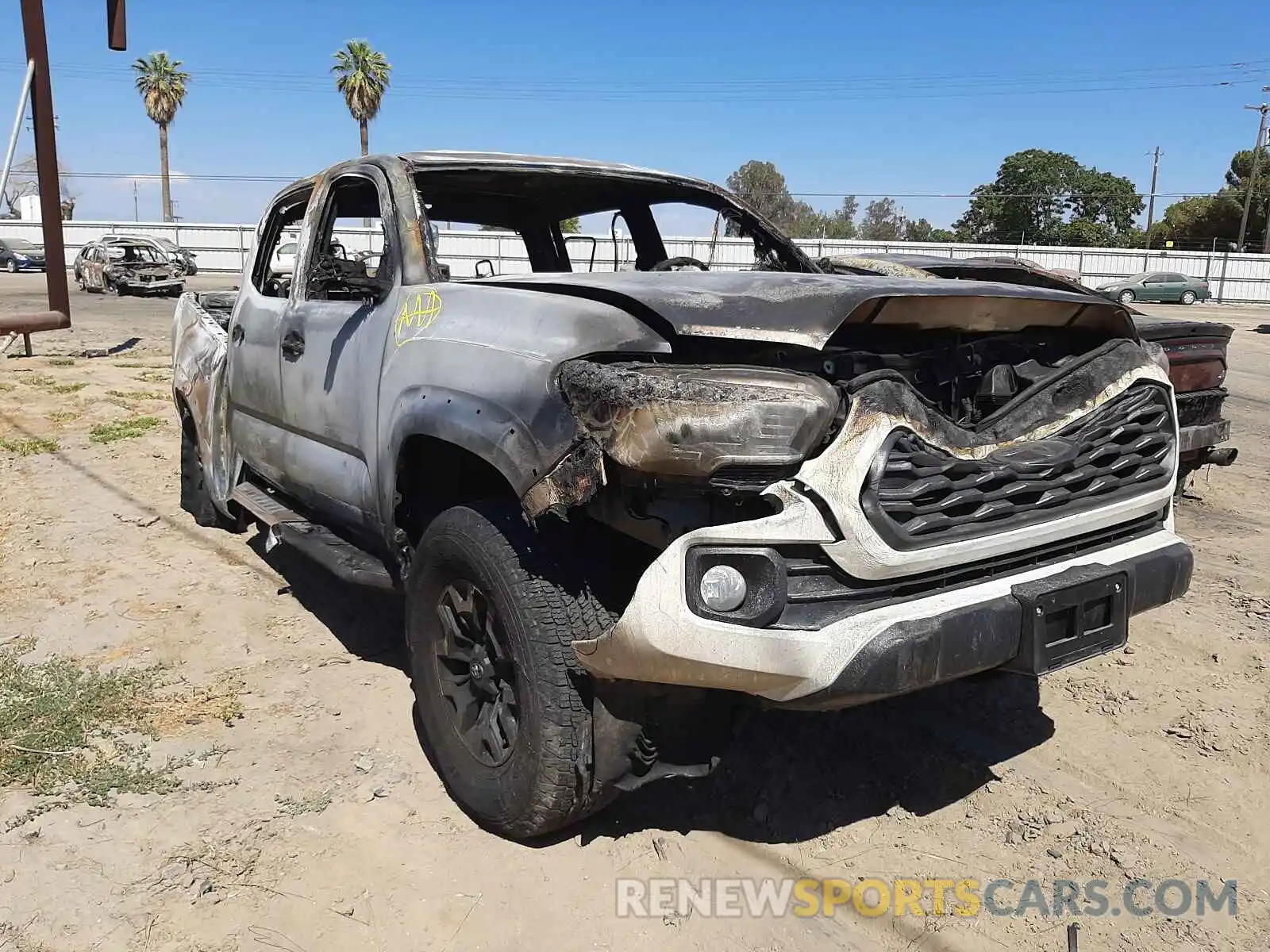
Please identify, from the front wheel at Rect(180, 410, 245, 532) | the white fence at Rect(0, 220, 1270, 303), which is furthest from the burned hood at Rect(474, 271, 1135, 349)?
the white fence at Rect(0, 220, 1270, 303)

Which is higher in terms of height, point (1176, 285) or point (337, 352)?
point (1176, 285)

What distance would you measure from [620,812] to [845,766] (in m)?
0.75

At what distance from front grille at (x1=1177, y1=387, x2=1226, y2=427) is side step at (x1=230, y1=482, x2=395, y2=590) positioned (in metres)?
3.80

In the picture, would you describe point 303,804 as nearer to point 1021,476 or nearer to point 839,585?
point 839,585

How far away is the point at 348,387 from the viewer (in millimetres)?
3297

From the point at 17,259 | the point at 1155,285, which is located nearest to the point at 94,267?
the point at 17,259

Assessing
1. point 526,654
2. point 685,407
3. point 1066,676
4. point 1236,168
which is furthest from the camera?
point 1236,168

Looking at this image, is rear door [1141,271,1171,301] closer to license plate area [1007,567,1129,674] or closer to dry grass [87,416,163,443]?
dry grass [87,416,163,443]

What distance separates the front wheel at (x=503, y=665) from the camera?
2324 mm

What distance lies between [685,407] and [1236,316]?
1260 inches

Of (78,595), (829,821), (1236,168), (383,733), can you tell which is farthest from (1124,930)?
(1236,168)

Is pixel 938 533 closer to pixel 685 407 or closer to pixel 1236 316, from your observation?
pixel 685 407

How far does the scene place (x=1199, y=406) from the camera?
4.71m

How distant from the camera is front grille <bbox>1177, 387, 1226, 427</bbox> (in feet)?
15.3
